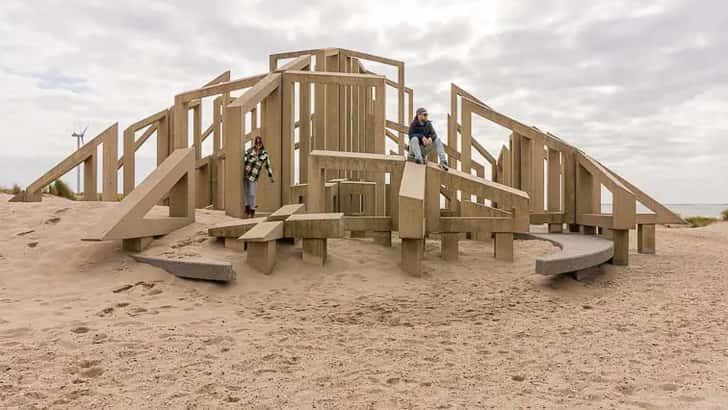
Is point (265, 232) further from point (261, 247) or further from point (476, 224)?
point (476, 224)

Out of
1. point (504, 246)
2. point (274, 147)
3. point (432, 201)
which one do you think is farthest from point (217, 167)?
point (504, 246)

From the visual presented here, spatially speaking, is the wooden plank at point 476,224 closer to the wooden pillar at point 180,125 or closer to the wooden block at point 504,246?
the wooden block at point 504,246

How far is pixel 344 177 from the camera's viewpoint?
12656mm

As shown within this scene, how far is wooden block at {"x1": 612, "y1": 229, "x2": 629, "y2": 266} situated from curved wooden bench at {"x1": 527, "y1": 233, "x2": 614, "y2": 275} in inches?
7.8

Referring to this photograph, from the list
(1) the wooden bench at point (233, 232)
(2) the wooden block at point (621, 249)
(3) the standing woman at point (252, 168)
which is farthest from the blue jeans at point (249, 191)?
(2) the wooden block at point (621, 249)

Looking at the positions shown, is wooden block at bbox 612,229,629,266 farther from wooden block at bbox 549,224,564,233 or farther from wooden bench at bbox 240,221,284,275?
wooden bench at bbox 240,221,284,275

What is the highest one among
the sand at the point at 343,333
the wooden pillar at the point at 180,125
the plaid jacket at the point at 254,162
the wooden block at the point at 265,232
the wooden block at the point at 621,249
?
the wooden pillar at the point at 180,125

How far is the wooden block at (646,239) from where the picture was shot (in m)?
9.52

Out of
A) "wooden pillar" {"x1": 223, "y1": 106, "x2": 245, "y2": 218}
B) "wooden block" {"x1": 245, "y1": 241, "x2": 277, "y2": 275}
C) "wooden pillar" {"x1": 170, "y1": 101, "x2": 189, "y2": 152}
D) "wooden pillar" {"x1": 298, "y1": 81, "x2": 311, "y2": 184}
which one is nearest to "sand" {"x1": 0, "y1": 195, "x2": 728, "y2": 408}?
"wooden block" {"x1": 245, "y1": 241, "x2": 277, "y2": 275}

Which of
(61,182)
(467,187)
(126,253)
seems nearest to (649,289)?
(467,187)

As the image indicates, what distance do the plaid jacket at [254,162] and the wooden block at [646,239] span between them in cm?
718

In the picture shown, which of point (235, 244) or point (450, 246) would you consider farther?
point (450, 246)

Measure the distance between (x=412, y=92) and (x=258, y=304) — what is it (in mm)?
9782

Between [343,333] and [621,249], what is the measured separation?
550 cm
